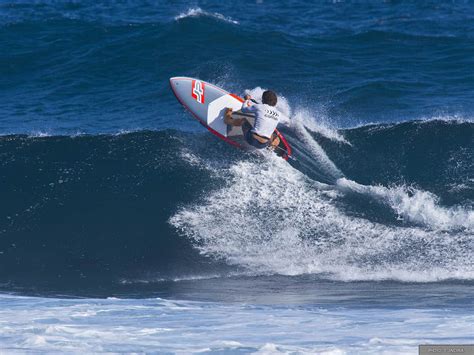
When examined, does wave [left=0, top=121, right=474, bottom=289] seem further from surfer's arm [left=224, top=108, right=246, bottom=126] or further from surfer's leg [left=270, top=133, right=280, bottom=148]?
surfer's arm [left=224, top=108, right=246, bottom=126]

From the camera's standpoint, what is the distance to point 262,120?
49.5ft

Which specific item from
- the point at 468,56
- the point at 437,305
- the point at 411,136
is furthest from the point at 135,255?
the point at 468,56

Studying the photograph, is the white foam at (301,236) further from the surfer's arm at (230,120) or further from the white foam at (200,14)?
the white foam at (200,14)

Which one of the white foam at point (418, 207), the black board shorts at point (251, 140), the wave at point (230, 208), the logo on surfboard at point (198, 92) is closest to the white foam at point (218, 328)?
the wave at point (230, 208)

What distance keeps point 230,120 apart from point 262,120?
3.65ft

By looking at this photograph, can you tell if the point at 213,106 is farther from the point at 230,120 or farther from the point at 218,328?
the point at 218,328

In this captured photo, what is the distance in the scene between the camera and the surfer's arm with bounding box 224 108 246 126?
15867 millimetres

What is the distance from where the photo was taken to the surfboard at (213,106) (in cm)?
1619

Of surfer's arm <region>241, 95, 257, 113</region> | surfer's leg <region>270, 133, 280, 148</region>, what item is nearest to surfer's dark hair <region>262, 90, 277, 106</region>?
surfer's arm <region>241, 95, 257, 113</region>

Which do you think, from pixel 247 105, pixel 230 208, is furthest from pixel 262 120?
pixel 230 208

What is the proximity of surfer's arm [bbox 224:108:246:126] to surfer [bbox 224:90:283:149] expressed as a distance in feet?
0.34

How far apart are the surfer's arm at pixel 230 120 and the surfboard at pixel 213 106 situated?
0.46ft

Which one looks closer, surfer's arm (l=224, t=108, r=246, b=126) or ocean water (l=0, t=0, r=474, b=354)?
ocean water (l=0, t=0, r=474, b=354)

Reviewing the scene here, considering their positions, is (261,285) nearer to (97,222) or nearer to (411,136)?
(97,222)
